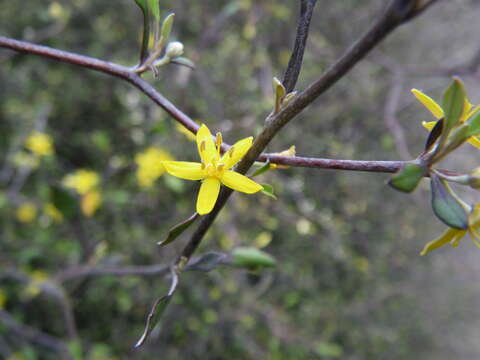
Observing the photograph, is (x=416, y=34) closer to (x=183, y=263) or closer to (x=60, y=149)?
(x=60, y=149)

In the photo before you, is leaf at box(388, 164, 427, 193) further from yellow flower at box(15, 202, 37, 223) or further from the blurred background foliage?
yellow flower at box(15, 202, 37, 223)

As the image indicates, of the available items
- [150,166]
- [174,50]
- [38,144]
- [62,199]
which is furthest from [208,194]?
[38,144]

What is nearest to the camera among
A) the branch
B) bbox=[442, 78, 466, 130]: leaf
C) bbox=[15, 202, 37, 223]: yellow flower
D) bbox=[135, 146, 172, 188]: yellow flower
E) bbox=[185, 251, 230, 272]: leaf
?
the branch

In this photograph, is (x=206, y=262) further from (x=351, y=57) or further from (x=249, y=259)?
(x=351, y=57)

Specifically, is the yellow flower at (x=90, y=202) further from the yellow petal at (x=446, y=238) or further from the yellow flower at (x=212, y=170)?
the yellow petal at (x=446, y=238)

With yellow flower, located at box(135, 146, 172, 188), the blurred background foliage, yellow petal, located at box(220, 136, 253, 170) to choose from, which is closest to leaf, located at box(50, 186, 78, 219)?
the blurred background foliage

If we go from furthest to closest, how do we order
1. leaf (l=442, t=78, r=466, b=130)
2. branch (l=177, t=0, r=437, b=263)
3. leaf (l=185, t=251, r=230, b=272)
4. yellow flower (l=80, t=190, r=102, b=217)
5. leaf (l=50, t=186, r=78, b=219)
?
yellow flower (l=80, t=190, r=102, b=217), leaf (l=50, t=186, r=78, b=219), leaf (l=185, t=251, r=230, b=272), leaf (l=442, t=78, r=466, b=130), branch (l=177, t=0, r=437, b=263)

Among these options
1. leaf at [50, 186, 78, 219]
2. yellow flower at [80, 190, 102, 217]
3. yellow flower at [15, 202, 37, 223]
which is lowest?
leaf at [50, 186, 78, 219]

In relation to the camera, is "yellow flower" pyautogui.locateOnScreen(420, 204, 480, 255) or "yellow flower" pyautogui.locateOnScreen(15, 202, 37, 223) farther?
"yellow flower" pyautogui.locateOnScreen(15, 202, 37, 223)
